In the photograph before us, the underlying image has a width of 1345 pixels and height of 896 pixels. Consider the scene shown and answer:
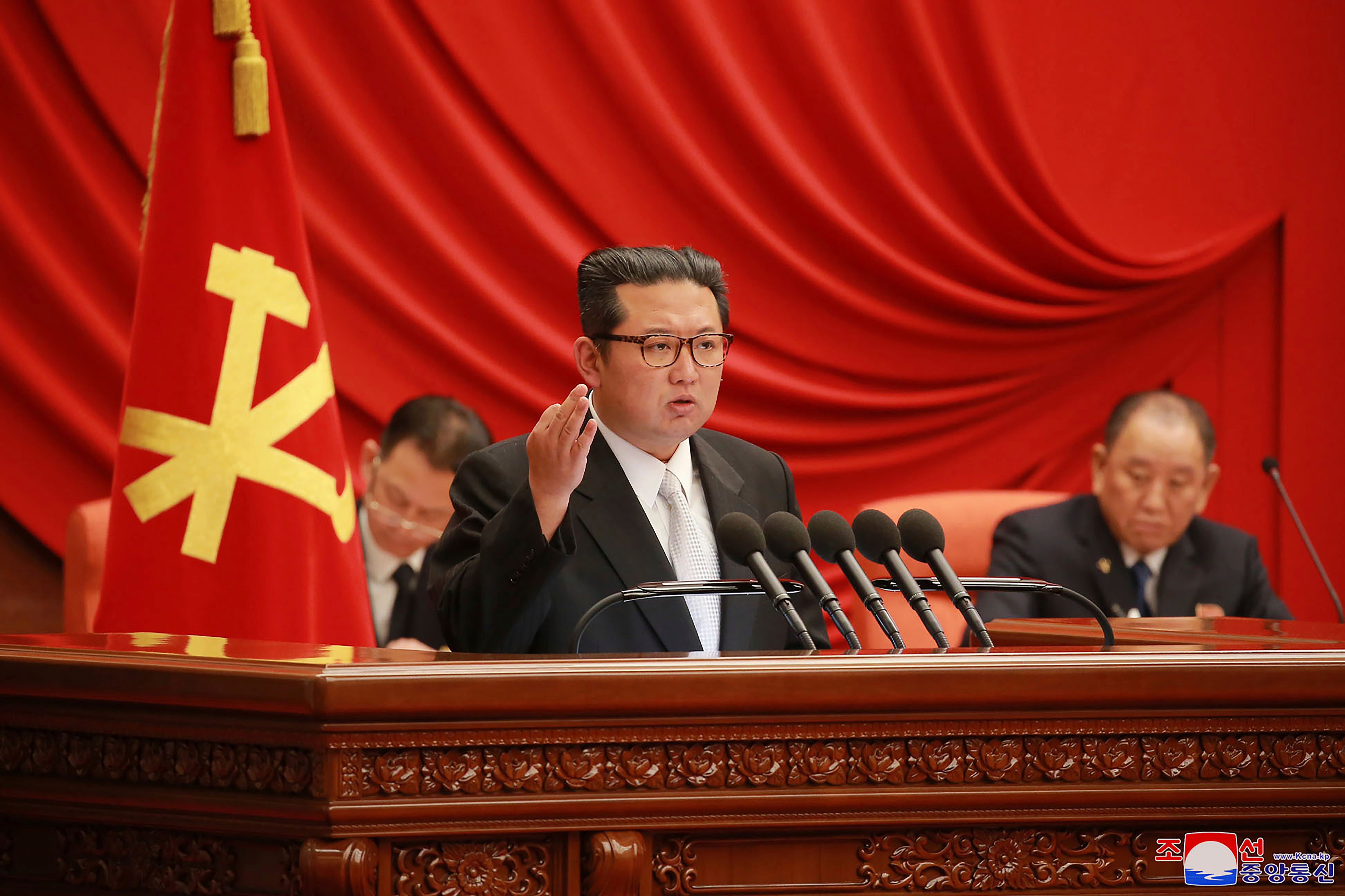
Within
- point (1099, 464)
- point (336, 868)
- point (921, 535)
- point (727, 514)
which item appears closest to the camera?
point (336, 868)

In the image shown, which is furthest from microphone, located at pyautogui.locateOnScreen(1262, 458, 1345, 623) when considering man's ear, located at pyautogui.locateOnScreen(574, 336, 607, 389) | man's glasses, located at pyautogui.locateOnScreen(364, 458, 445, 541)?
man's glasses, located at pyautogui.locateOnScreen(364, 458, 445, 541)

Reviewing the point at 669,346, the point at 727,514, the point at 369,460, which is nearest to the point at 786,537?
the point at 727,514

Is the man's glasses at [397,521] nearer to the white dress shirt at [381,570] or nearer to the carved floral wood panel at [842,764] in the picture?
the white dress shirt at [381,570]

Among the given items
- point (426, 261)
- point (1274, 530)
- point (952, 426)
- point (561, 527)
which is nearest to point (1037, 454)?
point (952, 426)

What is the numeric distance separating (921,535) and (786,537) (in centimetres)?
15

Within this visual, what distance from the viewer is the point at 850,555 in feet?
4.44

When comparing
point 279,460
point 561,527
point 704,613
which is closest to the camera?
point 561,527

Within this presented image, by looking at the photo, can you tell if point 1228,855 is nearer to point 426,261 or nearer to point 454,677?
point 454,677

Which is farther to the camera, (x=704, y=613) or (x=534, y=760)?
(x=704, y=613)

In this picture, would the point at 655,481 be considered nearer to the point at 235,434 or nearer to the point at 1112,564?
the point at 235,434

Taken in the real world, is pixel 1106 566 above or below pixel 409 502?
below

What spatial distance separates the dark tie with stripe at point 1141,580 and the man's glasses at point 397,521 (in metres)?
1.60

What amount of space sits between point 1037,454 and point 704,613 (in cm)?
220

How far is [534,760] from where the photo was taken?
3.61ft
